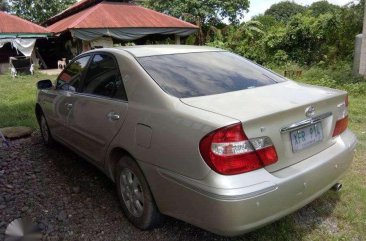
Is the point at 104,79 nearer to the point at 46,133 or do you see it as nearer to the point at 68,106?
the point at 68,106

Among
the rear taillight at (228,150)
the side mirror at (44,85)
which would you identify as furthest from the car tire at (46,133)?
the rear taillight at (228,150)

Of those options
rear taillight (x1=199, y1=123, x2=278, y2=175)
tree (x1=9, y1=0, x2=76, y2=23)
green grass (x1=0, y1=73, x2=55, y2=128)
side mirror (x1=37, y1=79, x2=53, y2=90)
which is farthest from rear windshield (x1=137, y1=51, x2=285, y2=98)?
tree (x1=9, y1=0, x2=76, y2=23)

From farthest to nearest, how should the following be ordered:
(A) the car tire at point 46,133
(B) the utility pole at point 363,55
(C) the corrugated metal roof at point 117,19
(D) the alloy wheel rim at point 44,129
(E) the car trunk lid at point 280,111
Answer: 1. (C) the corrugated metal roof at point 117,19
2. (B) the utility pole at point 363,55
3. (D) the alloy wheel rim at point 44,129
4. (A) the car tire at point 46,133
5. (E) the car trunk lid at point 280,111

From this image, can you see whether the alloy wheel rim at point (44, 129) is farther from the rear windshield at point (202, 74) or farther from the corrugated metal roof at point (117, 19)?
the corrugated metal roof at point (117, 19)

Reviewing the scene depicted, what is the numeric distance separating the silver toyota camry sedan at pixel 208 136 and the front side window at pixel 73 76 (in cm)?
30

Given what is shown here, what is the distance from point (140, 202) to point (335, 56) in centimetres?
1271

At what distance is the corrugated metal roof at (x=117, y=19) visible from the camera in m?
19.6

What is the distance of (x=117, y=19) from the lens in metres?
21.0

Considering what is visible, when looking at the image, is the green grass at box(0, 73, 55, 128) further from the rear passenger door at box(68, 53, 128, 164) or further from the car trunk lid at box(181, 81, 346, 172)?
the car trunk lid at box(181, 81, 346, 172)

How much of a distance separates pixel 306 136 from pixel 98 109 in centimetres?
193

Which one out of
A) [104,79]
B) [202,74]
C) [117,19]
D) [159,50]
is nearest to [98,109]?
[104,79]

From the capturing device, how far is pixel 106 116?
3.44 m

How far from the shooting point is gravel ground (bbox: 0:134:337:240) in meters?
3.19

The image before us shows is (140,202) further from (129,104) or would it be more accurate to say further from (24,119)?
(24,119)
